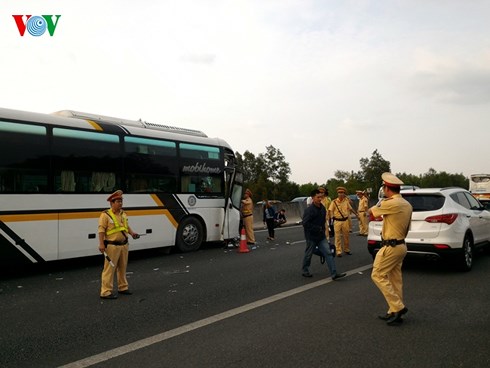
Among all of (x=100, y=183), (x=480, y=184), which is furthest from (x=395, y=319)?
(x=480, y=184)

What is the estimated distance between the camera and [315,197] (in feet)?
26.4

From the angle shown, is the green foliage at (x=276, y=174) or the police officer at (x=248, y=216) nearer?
the police officer at (x=248, y=216)

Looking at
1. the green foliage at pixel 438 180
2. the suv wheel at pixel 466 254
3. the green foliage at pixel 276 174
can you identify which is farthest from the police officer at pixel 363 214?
the green foliage at pixel 438 180

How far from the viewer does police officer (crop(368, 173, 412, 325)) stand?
512cm

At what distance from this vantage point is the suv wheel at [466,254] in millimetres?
8094

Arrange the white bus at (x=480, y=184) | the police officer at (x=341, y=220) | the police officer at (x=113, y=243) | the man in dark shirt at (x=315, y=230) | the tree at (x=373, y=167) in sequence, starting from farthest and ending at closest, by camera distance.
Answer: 1. the tree at (x=373, y=167)
2. the white bus at (x=480, y=184)
3. the police officer at (x=341, y=220)
4. the man in dark shirt at (x=315, y=230)
5. the police officer at (x=113, y=243)

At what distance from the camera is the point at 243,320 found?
525cm

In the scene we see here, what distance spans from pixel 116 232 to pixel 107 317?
1.56m

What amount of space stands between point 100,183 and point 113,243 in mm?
3398

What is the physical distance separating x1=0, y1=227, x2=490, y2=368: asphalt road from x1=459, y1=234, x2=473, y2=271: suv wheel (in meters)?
0.19

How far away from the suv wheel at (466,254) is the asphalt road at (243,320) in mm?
189

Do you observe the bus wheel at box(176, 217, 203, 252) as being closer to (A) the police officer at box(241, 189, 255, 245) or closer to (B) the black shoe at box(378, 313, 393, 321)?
(A) the police officer at box(241, 189, 255, 245)

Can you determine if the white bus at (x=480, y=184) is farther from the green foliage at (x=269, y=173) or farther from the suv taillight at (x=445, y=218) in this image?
the green foliage at (x=269, y=173)

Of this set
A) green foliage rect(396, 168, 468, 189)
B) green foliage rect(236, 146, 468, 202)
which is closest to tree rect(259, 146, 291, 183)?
green foliage rect(236, 146, 468, 202)
